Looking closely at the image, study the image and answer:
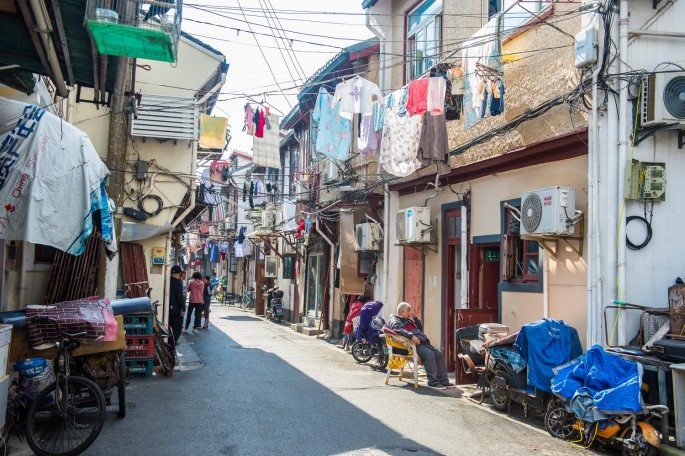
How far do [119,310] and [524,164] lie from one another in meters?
7.22

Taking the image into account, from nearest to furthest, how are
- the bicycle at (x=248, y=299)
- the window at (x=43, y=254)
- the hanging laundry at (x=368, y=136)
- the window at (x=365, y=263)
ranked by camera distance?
the window at (x=43, y=254) < the hanging laundry at (x=368, y=136) < the window at (x=365, y=263) < the bicycle at (x=248, y=299)

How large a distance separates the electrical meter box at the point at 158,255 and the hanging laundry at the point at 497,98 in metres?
9.74

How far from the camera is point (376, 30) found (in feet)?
55.7

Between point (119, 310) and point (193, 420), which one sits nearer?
point (193, 420)

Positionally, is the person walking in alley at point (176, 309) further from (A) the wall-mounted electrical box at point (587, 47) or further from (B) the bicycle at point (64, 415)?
(A) the wall-mounted electrical box at point (587, 47)

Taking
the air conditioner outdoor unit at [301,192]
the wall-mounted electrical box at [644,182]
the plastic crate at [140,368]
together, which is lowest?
the plastic crate at [140,368]

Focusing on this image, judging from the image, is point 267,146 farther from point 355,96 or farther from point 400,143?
point 400,143

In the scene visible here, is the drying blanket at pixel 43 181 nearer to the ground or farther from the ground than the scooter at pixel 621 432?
farther from the ground

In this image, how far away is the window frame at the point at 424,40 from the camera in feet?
48.0

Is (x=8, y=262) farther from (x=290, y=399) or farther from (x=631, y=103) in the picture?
(x=631, y=103)

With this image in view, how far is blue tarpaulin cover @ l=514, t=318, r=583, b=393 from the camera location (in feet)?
28.1

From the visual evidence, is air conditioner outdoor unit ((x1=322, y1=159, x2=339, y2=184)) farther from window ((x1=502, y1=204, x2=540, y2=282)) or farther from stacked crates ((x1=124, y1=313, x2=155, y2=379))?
stacked crates ((x1=124, y1=313, x2=155, y2=379))

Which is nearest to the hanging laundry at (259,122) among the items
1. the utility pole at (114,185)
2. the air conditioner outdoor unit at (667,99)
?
the utility pole at (114,185)

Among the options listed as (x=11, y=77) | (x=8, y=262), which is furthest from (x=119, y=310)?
(x=11, y=77)
